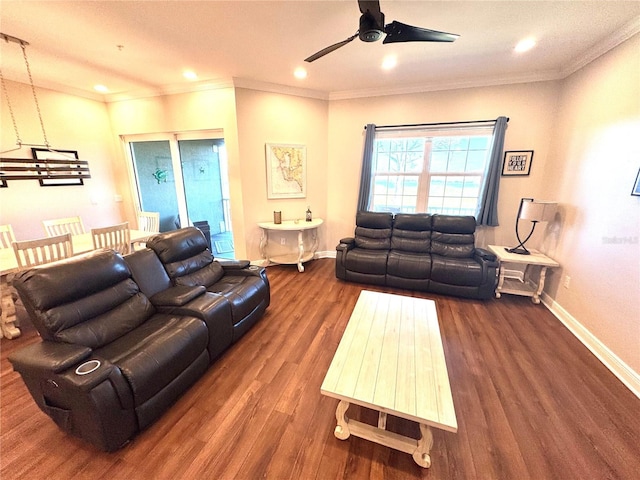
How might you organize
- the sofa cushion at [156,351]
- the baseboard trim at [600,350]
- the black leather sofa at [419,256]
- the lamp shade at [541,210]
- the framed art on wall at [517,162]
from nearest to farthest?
1. the sofa cushion at [156,351]
2. the baseboard trim at [600,350]
3. the lamp shade at [541,210]
4. the black leather sofa at [419,256]
5. the framed art on wall at [517,162]

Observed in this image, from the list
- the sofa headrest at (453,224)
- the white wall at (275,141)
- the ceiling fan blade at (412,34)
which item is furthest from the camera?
the white wall at (275,141)

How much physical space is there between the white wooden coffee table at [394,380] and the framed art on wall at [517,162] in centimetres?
299

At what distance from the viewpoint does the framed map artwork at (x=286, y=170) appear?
404 centimetres

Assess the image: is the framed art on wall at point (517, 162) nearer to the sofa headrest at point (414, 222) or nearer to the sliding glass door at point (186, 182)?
the sofa headrest at point (414, 222)

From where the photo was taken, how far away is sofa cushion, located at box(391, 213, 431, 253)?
379 cm

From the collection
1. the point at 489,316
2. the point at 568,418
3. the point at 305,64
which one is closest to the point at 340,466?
the point at 568,418

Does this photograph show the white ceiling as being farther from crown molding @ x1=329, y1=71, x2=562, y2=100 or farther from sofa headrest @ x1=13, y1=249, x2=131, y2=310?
sofa headrest @ x1=13, y1=249, x2=131, y2=310

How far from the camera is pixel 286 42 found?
8.25 feet

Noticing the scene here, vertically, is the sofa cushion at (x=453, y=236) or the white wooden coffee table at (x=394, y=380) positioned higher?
the sofa cushion at (x=453, y=236)

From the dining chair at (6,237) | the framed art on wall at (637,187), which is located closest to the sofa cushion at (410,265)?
the framed art on wall at (637,187)

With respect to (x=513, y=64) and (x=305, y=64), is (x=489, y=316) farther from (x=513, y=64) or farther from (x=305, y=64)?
(x=305, y=64)

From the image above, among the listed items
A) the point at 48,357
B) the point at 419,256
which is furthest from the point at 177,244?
the point at 419,256

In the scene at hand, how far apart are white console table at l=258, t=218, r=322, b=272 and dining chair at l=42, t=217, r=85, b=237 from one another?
244 centimetres

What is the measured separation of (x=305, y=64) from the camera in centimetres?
304
